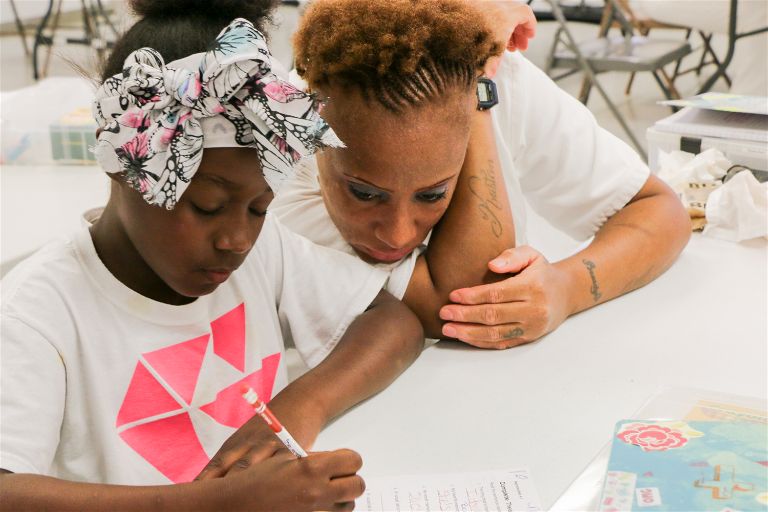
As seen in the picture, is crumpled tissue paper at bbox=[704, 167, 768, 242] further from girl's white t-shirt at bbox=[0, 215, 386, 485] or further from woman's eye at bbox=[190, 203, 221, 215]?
woman's eye at bbox=[190, 203, 221, 215]

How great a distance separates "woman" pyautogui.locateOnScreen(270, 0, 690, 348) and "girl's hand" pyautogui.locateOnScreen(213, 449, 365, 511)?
0.44 metres

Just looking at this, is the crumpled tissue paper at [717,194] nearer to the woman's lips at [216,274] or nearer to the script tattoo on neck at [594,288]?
the script tattoo on neck at [594,288]

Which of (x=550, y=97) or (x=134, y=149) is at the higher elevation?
(x=134, y=149)

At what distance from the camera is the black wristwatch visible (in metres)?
1.41

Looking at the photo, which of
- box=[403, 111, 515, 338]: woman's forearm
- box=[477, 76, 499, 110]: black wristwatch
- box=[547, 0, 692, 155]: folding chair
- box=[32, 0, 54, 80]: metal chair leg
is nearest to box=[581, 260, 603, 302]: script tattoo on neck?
box=[403, 111, 515, 338]: woman's forearm

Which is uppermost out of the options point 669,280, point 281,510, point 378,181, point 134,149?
point 134,149

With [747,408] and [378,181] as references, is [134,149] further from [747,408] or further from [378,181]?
[747,408]

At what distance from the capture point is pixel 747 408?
1.04 meters

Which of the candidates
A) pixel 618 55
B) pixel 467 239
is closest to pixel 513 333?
pixel 467 239

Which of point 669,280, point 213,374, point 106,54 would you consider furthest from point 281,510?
point 669,280

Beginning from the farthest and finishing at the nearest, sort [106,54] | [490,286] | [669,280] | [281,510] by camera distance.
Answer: [669,280]
[490,286]
[106,54]
[281,510]

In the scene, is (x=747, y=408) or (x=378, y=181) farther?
(x=378, y=181)

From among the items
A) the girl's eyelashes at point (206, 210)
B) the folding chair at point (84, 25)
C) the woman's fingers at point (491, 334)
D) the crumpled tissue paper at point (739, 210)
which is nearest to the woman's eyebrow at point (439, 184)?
the woman's fingers at point (491, 334)

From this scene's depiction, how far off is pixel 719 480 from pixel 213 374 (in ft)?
2.00
